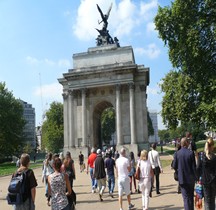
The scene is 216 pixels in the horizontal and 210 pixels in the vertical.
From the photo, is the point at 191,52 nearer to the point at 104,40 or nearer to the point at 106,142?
the point at 104,40

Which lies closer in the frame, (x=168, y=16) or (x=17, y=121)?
(x=168, y=16)

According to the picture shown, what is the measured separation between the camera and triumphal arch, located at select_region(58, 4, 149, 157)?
46094 mm

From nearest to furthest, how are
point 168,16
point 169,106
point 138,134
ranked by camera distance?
point 168,16
point 169,106
point 138,134

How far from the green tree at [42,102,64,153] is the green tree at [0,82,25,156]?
1274 centimetres

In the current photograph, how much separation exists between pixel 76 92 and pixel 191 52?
77.8 ft

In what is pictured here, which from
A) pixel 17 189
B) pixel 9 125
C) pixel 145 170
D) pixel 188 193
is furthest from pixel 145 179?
pixel 9 125

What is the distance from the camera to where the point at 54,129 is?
265 feet

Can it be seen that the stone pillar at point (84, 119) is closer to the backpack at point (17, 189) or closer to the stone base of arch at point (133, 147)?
the stone base of arch at point (133, 147)

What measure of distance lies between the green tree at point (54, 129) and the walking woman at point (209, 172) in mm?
72297

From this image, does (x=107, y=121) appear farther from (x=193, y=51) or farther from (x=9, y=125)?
(x=193, y=51)

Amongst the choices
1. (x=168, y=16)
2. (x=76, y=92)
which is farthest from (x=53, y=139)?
(x=168, y=16)

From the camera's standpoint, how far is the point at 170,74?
3600cm

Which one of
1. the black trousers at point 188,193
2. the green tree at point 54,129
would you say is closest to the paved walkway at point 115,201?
the black trousers at point 188,193

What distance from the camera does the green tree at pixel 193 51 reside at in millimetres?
27766
